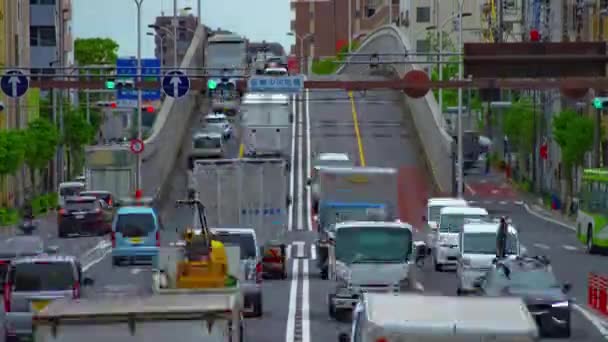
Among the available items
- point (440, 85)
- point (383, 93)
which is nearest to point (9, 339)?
point (440, 85)

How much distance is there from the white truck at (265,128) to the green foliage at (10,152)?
1067cm

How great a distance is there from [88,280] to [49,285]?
159 cm

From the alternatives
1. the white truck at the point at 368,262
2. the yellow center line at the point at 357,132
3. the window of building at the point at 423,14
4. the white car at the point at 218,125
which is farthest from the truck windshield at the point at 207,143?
the window of building at the point at 423,14

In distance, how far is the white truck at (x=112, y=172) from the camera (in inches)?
2859

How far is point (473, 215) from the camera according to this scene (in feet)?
162

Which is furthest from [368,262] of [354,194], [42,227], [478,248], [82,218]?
[42,227]

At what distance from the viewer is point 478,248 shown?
4178cm

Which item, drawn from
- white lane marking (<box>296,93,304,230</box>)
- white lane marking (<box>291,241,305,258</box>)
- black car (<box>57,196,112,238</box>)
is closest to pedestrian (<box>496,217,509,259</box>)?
white lane marking (<box>291,241,305,258</box>)

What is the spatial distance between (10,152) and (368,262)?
155 feet

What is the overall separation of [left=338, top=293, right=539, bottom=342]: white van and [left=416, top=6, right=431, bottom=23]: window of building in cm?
15402

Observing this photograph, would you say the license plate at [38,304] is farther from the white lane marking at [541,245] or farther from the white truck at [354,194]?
the white lane marking at [541,245]

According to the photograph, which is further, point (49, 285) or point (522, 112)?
point (522, 112)

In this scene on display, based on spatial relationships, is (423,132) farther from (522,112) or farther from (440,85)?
(440,85)

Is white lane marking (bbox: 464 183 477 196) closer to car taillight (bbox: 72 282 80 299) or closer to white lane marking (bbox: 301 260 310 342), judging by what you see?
white lane marking (bbox: 301 260 310 342)
